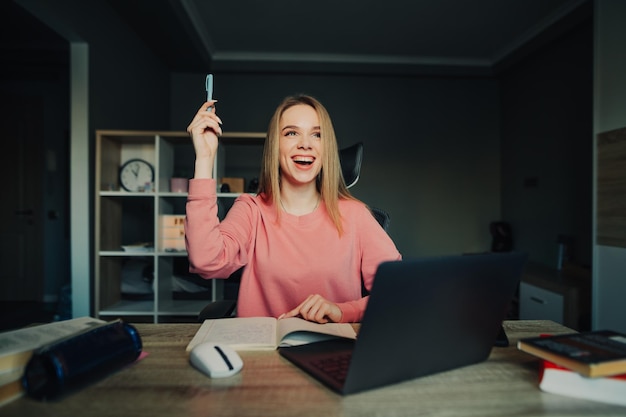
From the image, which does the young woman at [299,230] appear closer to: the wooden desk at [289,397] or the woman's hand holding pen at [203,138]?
the woman's hand holding pen at [203,138]

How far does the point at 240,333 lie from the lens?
962 mm

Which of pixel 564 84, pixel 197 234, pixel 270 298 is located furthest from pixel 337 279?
pixel 564 84

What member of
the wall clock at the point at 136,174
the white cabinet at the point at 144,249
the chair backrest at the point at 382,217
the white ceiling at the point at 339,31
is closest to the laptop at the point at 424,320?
the chair backrest at the point at 382,217

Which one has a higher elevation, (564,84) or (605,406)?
(564,84)

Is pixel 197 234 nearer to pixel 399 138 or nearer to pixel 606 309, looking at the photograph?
pixel 606 309

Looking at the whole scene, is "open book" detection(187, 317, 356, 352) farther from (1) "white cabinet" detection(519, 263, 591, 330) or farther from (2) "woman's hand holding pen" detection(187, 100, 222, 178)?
(1) "white cabinet" detection(519, 263, 591, 330)

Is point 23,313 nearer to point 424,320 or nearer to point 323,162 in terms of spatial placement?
point 323,162

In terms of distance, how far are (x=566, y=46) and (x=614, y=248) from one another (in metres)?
2.28

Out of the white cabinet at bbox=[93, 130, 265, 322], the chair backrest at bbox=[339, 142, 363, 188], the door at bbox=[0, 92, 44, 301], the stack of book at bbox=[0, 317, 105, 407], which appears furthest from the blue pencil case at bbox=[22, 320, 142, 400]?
the door at bbox=[0, 92, 44, 301]

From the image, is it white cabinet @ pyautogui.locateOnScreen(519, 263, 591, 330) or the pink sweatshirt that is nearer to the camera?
the pink sweatshirt

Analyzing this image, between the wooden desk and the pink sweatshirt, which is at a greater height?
the pink sweatshirt

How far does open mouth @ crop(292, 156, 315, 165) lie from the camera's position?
1.46 meters

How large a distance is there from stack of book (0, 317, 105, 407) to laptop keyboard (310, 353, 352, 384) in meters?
0.46

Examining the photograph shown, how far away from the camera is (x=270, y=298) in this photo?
145cm
